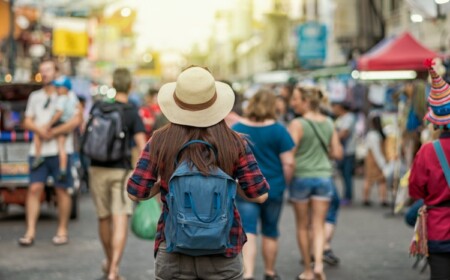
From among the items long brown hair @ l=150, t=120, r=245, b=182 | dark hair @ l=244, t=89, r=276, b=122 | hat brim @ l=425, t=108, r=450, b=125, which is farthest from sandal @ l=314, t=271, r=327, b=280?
long brown hair @ l=150, t=120, r=245, b=182

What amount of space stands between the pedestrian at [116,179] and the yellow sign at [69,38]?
78.5 feet

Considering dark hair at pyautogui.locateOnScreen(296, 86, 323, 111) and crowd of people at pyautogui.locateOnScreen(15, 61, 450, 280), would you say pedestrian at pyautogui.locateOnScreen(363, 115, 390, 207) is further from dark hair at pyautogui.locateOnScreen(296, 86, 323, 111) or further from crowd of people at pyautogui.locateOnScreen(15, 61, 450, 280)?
dark hair at pyautogui.locateOnScreen(296, 86, 323, 111)

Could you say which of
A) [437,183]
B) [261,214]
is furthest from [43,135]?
[437,183]

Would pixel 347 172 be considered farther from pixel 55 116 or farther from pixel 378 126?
pixel 55 116

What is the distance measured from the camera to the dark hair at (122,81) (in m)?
8.52

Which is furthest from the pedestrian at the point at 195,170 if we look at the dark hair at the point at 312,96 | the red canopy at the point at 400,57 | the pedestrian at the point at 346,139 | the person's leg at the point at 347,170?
the red canopy at the point at 400,57

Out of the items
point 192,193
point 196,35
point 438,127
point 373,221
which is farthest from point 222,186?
point 196,35

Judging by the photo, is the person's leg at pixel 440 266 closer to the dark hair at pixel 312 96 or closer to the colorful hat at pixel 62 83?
the dark hair at pixel 312 96

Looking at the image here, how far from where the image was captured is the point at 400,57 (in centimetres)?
1639

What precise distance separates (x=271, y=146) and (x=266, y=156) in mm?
104

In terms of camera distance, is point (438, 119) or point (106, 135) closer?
point (438, 119)

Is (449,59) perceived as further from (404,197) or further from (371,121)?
(404,197)

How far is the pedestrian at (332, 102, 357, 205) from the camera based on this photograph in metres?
15.5

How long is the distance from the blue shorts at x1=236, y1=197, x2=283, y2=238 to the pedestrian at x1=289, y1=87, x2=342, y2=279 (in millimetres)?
466
